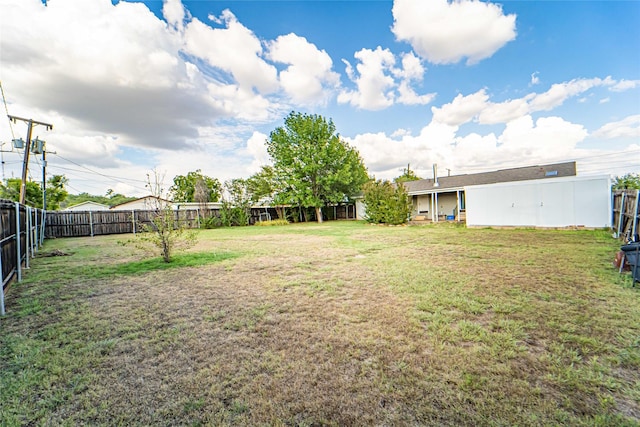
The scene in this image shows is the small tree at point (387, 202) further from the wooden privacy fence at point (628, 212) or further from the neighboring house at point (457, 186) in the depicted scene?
the wooden privacy fence at point (628, 212)

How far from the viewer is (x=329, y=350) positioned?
2.29 m

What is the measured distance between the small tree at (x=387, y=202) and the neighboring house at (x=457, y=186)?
276 centimetres

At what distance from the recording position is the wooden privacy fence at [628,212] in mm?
6004

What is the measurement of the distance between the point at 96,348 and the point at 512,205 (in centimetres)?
1462

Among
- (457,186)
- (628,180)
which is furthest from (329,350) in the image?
(628,180)

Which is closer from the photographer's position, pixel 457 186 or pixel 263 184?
pixel 457 186

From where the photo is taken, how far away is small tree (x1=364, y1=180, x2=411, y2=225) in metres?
15.3

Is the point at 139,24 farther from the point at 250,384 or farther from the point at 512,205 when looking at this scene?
the point at 512,205

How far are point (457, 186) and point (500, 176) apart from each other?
148 inches

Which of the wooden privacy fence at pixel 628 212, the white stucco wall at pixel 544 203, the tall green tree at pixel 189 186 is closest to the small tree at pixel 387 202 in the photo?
the white stucco wall at pixel 544 203

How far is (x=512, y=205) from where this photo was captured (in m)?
11.6

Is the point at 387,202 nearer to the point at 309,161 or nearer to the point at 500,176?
the point at 309,161

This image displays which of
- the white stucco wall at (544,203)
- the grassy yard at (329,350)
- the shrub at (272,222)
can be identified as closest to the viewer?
the grassy yard at (329,350)

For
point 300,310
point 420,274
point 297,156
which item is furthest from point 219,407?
point 297,156
